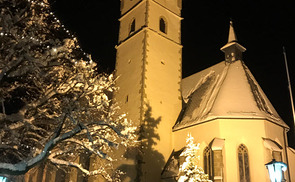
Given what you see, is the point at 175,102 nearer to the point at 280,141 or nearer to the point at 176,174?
the point at 176,174

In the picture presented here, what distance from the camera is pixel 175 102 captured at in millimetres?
20875

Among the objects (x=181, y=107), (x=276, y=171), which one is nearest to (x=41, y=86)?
(x=276, y=171)

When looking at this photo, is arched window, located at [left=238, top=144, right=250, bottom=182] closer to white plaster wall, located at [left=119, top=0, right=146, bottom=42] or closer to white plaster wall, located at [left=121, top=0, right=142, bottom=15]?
white plaster wall, located at [left=119, top=0, right=146, bottom=42]

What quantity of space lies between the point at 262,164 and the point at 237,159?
1.19 meters

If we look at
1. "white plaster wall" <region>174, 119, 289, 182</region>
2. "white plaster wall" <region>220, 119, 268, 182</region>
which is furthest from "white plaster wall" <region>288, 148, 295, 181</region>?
"white plaster wall" <region>220, 119, 268, 182</region>

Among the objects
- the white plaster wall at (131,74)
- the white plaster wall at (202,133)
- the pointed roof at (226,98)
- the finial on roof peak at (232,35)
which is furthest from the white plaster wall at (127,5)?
the white plaster wall at (202,133)

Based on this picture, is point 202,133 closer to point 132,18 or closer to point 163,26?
point 163,26

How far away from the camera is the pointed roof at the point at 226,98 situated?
A: 17203 millimetres

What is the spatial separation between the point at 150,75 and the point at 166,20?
512cm

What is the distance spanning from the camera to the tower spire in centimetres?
2179

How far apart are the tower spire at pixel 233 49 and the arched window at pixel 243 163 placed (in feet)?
23.6

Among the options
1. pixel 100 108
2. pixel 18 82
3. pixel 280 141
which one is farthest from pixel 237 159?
pixel 18 82

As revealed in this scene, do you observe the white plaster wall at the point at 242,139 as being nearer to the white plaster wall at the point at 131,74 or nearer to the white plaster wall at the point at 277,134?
the white plaster wall at the point at 277,134

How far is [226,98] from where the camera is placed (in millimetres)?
18000
